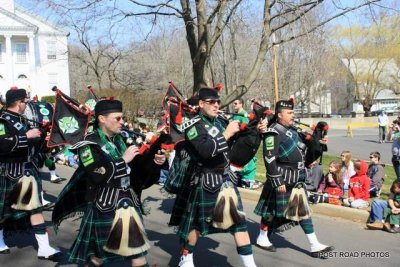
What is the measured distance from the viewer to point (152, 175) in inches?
171

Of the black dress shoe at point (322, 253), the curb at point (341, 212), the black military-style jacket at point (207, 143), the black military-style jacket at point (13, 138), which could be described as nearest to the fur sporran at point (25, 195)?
the black military-style jacket at point (13, 138)

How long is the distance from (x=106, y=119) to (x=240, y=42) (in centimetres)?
1813

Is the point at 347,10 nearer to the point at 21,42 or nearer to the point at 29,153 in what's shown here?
the point at 29,153

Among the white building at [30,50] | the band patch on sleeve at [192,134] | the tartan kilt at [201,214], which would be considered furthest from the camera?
the white building at [30,50]

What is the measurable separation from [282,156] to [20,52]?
47905mm

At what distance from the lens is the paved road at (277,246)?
543 centimetres

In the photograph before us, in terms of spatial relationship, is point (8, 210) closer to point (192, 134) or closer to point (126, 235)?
point (126, 235)

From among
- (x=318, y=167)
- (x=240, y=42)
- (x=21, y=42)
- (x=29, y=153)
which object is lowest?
(x=318, y=167)

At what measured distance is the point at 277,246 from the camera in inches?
237

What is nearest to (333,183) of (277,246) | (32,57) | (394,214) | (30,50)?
(394,214)

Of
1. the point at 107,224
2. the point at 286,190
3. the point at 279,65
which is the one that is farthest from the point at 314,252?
the point at 279,65

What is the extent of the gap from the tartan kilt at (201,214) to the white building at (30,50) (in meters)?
43.8

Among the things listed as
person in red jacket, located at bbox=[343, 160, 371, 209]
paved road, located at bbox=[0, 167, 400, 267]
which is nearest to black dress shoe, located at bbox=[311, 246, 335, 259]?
paved road, located at bbox=[0, 167, 400, 267]

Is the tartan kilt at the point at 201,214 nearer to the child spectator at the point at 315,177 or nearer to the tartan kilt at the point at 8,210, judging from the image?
the tartan kilt at the point at 8,210
